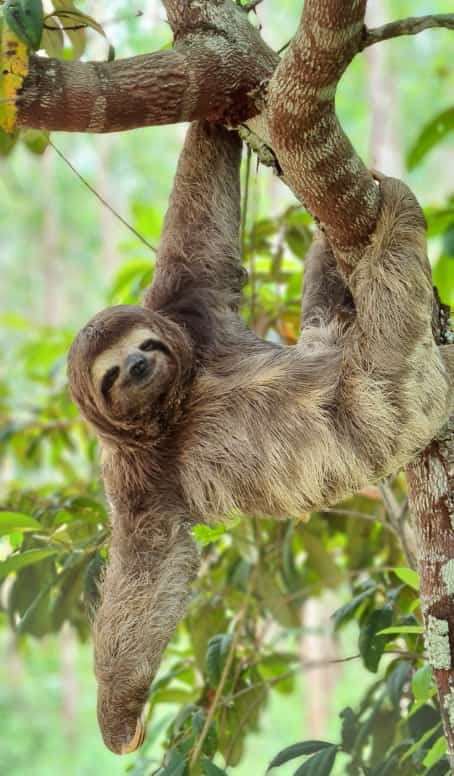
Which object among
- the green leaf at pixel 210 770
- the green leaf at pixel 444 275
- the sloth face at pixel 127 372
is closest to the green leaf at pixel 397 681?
the green leaf at pixel 210 770

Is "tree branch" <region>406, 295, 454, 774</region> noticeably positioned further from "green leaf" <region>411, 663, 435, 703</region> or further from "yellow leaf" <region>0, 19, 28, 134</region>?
"yellow leaf" <region>0, 19, 28, 134</region>

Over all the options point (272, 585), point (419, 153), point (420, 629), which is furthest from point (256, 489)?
point (419, 153)

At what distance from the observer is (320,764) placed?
10.1 ft

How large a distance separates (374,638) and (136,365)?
1281 mm

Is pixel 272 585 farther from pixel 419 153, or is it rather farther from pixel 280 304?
pixel 419 153

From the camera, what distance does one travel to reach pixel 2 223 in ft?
103

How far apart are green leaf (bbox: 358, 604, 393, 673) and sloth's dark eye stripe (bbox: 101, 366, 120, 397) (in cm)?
126

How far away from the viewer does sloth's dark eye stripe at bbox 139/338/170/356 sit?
10.7 feet

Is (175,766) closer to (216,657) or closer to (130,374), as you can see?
(216,657)

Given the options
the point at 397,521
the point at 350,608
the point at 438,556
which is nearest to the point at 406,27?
the point at 438,556

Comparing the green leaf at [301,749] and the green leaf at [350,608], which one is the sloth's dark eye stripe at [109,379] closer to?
the green leaf at [350,608]

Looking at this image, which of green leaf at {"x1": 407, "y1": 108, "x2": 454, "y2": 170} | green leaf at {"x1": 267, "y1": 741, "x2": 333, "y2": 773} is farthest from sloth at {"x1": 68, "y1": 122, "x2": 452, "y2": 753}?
green leaf at {"x1": 407, "y1": 108, "x2": 454, "y2": 170}

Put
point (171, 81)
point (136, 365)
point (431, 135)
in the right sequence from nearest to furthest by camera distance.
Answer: point (171, 81), point (136, 365), point (431, 135)

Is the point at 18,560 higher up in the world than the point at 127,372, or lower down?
lower down
